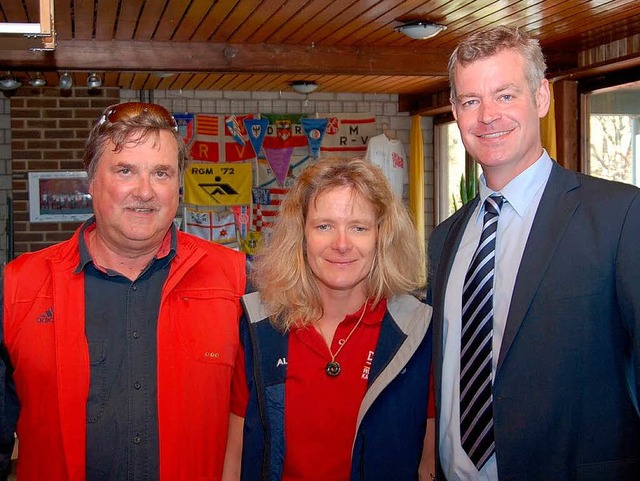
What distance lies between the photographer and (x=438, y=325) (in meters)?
2.08

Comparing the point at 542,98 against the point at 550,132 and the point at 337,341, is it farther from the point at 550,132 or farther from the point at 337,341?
the point at 550,132

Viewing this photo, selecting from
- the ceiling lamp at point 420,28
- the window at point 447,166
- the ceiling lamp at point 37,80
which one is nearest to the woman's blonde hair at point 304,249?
the ceiling lamp at point 420,28

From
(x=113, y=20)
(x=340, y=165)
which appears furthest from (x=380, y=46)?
(x=340, y=165)

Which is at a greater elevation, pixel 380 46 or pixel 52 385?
pixel 380 46

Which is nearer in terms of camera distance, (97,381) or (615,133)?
(97,381)

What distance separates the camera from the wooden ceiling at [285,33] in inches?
206

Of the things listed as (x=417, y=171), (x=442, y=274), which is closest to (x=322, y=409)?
(x=442, y=274)

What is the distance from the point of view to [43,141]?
849 cm

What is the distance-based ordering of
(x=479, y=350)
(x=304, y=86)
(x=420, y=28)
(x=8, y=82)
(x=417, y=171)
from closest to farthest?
(x=479, y=350) < (x=420, y=28) < (x=8, y=82) < (x=304, y=86) < (x=417, y=171)

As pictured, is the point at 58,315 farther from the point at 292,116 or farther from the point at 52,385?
the point at 292,116

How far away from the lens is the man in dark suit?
177 centimetres

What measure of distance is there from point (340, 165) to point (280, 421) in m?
0.70

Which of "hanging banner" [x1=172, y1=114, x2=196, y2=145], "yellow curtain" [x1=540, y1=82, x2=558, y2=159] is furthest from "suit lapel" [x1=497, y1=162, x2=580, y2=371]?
"hanging banner" [x1=172, y1=114, x2=196, y2=145]

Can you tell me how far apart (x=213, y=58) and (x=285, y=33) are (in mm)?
714
